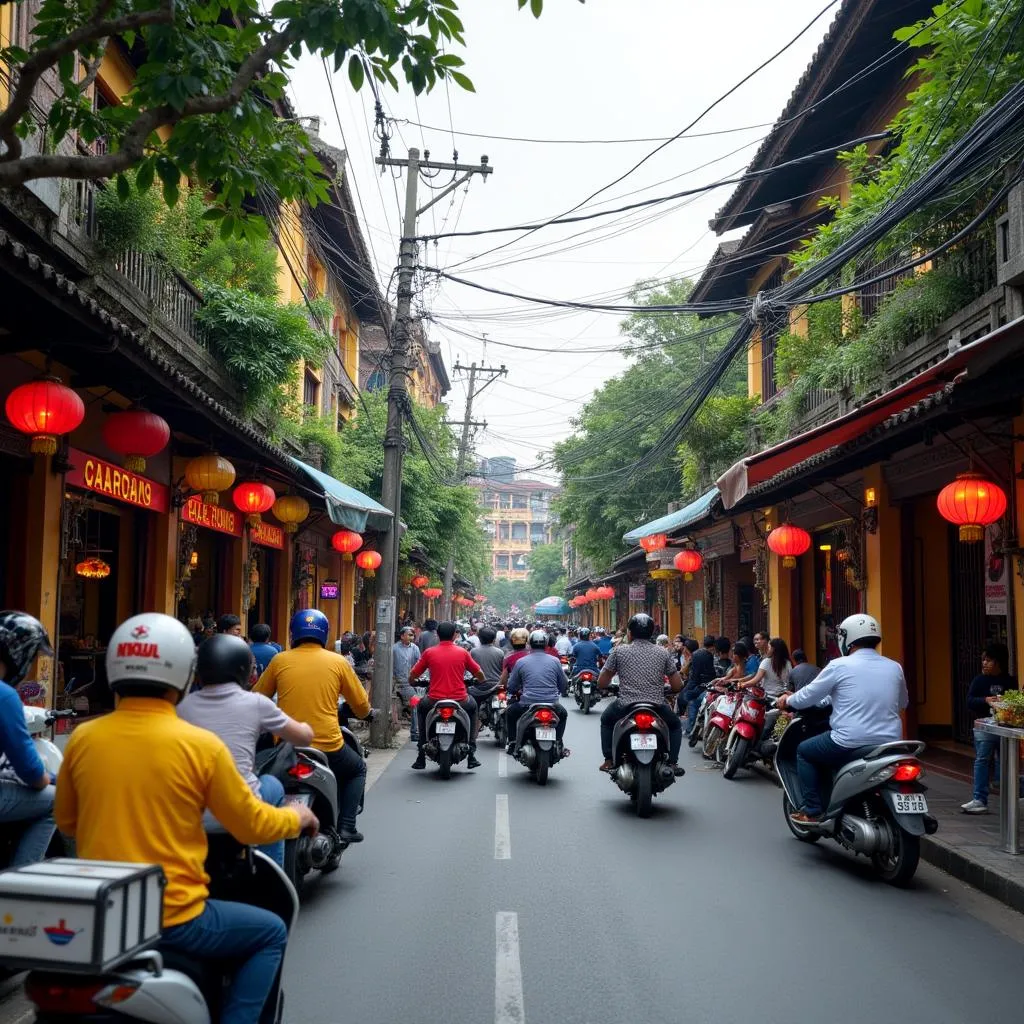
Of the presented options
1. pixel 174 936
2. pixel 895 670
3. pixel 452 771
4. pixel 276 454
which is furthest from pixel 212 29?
pixel 452 771

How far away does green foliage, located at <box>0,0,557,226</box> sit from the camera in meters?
4.61

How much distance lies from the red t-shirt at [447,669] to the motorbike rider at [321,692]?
4.37 m

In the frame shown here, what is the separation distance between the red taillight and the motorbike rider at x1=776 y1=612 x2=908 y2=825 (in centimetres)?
577

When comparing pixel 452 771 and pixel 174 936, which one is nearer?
pixel 174 936

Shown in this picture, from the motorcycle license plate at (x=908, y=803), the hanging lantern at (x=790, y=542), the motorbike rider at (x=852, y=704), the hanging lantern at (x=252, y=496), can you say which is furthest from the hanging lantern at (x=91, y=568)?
the hanging lantern at (x=790, y=542)

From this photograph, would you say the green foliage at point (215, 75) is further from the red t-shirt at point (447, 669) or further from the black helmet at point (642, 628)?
the red t-shirt at point (447, 669)

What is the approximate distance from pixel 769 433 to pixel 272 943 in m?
18.7

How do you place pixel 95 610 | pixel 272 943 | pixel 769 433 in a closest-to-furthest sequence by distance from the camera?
pixel 272 943, pixel 95 610, pixel 769 433

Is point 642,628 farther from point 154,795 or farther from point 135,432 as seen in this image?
point 154,795

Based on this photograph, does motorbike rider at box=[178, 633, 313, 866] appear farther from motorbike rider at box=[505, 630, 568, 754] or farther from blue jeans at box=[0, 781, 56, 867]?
motorbike rider at box=[505, 630, 568, 754]

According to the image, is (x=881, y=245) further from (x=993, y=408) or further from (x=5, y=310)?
(x=5, y=310)

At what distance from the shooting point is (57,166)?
4367 millimetres

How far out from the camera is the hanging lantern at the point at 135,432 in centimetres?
920

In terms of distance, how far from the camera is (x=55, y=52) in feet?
14.2
